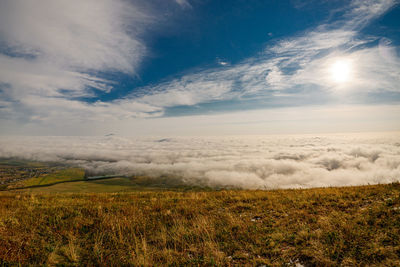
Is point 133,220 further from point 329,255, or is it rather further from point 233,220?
point 329,255

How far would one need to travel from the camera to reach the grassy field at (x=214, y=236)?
15.4 feet

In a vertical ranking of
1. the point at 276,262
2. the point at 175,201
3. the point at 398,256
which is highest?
the point at 398,256

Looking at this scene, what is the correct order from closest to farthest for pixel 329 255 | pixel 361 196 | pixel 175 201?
pixel 329 255, pixel 361 196, pixel 175 201

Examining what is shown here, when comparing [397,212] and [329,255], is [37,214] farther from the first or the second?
[397,212]

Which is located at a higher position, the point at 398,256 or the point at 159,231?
the point at 398,256

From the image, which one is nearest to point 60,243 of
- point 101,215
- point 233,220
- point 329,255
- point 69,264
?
point 69,264

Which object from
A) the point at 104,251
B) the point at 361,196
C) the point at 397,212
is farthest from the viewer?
the point at 361,196

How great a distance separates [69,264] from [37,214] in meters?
6.02

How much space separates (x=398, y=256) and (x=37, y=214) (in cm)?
1420

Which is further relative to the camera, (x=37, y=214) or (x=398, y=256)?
(x=37, y=214)

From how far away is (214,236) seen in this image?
238 inches

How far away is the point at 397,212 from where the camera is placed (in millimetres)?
6461

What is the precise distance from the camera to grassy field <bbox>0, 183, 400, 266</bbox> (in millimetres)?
4703

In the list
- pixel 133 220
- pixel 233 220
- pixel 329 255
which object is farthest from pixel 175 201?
pixel 329 255
